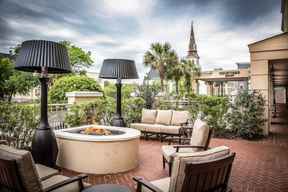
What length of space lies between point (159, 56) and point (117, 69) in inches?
472

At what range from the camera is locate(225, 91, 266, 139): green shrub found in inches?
274

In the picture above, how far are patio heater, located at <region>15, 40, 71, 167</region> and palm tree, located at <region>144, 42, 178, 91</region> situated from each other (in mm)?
13366

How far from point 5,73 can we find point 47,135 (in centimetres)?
1234

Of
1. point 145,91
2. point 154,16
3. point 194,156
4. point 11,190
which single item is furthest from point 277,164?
point 154,16

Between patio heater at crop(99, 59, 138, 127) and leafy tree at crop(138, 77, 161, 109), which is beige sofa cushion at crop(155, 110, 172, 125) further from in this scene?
patio heater at crop(99, 59, 138, 127)

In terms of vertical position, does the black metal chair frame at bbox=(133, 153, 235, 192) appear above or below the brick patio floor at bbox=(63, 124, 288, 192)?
above

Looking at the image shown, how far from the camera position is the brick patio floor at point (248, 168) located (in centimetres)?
353

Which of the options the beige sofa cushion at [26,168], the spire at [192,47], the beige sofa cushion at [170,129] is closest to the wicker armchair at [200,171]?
the beige sofa cushion at [26,168]

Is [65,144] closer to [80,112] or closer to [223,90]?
[80,112]

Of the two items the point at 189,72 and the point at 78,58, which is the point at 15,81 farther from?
the point at 189,72

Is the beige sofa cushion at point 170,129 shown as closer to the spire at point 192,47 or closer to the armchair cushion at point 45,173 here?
the armchair cushion at point 45,173

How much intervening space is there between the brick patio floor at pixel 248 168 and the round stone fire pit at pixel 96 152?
141 mm

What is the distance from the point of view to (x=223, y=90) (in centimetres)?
2452

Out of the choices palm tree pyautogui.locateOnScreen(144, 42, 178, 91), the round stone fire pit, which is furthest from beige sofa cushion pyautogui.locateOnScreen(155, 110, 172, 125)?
palm tree pyautogui.locateOnScreen(144, 42, 178, 91)
